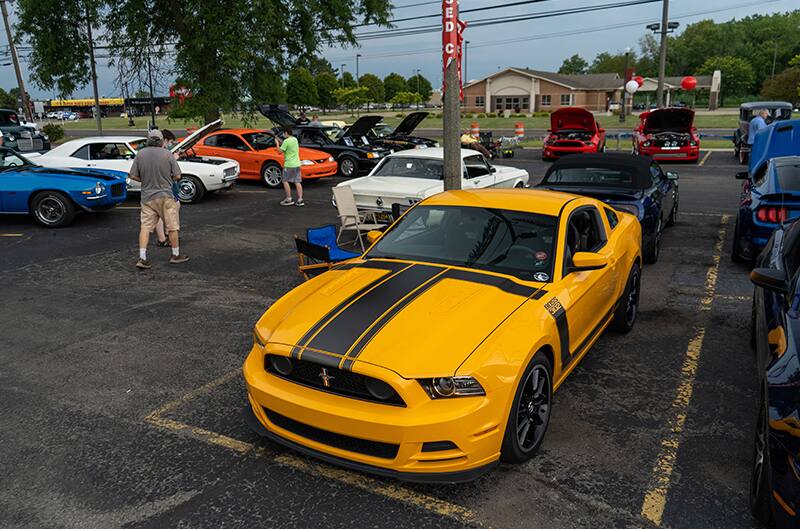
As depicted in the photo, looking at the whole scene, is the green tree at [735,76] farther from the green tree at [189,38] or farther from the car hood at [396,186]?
the car hood at [396,186]

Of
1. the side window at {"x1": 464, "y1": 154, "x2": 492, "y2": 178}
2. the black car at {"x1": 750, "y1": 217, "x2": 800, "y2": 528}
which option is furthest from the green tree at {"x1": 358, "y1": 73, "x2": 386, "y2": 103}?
the black car at {"x1": 750, "y1": 217, "x2": 800, "y2": 528}

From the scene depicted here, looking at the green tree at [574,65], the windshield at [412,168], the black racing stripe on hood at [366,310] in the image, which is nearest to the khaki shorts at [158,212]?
the windshield at [412,168]

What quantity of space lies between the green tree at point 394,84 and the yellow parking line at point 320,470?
102m

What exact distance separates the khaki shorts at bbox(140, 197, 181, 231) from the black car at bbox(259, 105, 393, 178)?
32.2 ft

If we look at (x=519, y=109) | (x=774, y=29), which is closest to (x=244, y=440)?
(x=519, y=109)

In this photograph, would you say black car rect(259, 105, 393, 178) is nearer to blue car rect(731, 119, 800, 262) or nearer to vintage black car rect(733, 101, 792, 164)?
blue car rect(731, 119, 800, 262)

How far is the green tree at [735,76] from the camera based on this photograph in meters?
93.8

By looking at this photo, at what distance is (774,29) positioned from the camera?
109 m

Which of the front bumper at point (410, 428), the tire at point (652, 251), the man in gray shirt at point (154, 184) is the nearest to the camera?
the front bumper at point (410, 428)

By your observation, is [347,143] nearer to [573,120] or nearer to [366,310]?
[573,120]

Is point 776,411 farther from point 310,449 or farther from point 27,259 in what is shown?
point 27,259

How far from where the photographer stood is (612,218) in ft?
19.4

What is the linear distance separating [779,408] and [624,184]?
21.3ft

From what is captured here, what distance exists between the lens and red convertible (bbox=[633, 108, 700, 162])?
20250 millimetres
